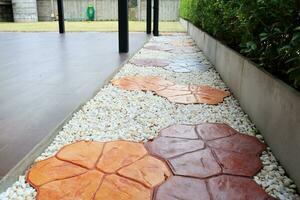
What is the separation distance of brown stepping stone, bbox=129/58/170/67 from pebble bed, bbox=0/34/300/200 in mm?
→ 1288

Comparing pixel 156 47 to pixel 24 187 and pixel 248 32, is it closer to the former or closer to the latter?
pixel 248 32

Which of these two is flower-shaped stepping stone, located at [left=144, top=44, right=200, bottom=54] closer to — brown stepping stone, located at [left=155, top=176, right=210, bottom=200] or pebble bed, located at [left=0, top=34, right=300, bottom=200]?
pebble bed, located at [left=0, top=34, right=300, bottom=200]

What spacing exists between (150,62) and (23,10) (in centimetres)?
1412

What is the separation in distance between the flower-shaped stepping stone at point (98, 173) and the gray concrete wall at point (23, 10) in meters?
16.5

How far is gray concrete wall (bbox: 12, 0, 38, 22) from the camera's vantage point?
16.2 m

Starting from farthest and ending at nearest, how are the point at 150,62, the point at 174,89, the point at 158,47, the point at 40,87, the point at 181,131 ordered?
the point at 158,47
the point at 150,62
the point at 174,89
the point at 40,87
the point at 181,131

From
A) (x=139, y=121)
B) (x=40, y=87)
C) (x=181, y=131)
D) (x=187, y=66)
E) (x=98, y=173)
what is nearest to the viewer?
(x=98, y=173)

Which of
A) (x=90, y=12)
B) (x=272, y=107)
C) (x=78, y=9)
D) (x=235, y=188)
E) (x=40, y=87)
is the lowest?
(x=235, y=188)

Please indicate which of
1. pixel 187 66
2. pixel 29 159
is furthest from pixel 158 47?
pixel 29 159

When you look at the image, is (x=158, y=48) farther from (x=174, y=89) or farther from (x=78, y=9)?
(x=78, y=9)

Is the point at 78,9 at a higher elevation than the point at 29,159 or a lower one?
higher

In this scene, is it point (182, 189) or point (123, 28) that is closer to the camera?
point (182, 189)

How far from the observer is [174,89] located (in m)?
3.14

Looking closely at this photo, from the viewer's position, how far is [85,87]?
3.08m
